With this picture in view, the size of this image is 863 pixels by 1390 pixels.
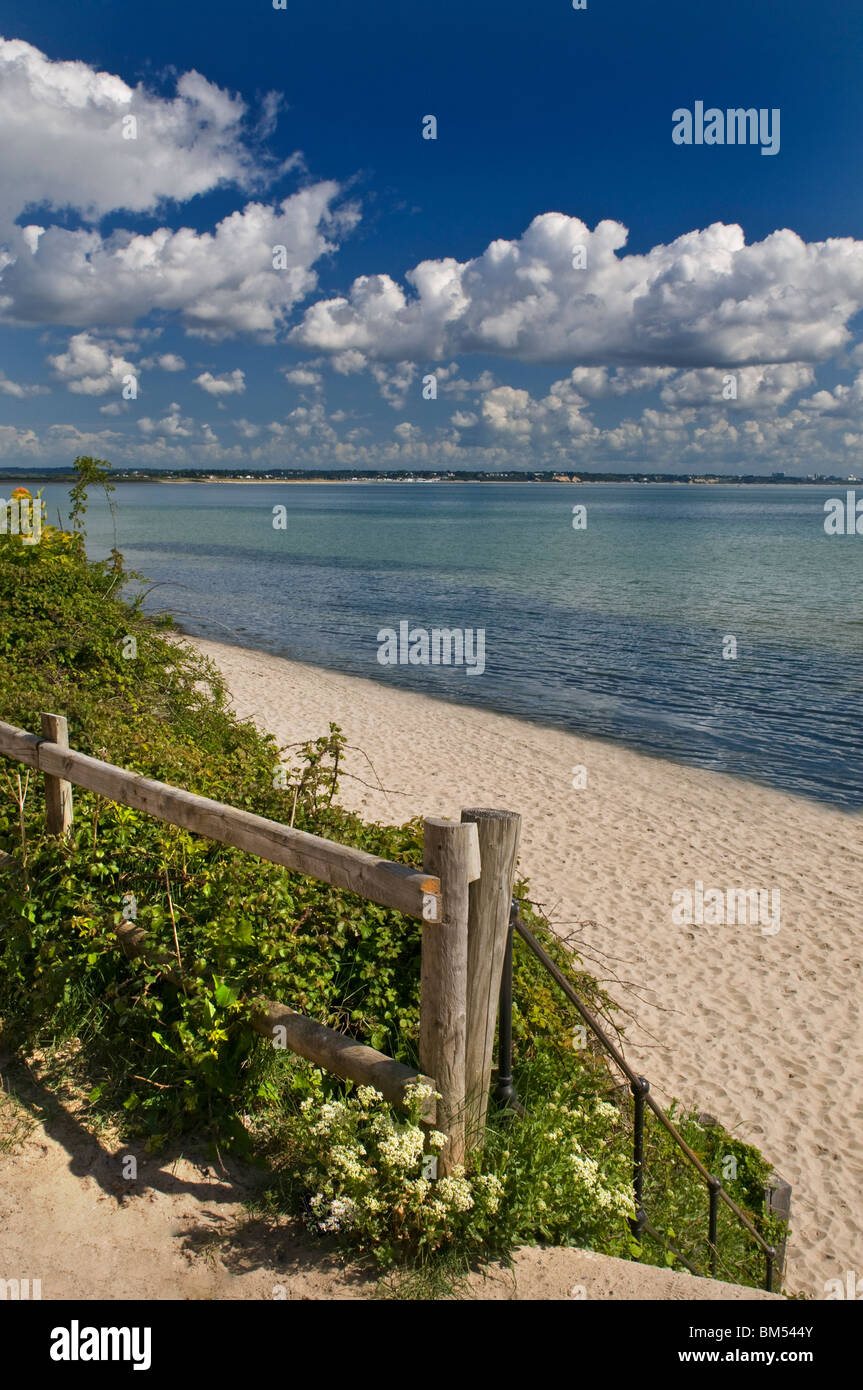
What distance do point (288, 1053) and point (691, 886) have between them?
7680 mm

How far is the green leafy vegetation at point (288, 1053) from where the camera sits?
11.7ft

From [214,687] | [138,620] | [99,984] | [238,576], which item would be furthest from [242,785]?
[238,576]

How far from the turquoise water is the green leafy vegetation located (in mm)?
5600

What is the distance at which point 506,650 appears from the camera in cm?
2772

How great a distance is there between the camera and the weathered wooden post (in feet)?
11.8

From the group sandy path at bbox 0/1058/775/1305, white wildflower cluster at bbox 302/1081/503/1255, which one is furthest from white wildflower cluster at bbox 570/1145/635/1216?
white wildflower cluster at bbox 302/1081/503/1255

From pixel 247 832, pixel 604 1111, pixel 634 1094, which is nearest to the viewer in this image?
Answer: pixel 247 832

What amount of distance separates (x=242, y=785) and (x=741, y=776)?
38.9 ft

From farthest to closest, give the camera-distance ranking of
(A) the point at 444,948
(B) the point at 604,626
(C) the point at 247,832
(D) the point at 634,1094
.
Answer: (B) the point at 604,626 → (D) the point at 634,1094 → (C) the point at 247,832 → (A) the point at 444,948

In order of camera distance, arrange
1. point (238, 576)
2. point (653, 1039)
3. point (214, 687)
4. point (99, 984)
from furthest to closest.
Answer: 1. point (238, 576)
2. point (214, 687)
3. point (653, 1039)
4. point (99, 984)

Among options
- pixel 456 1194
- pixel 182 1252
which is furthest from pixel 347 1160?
pixel 182 1252

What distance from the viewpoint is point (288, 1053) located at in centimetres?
424

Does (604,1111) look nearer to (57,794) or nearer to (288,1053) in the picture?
(288,1053)
